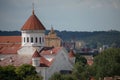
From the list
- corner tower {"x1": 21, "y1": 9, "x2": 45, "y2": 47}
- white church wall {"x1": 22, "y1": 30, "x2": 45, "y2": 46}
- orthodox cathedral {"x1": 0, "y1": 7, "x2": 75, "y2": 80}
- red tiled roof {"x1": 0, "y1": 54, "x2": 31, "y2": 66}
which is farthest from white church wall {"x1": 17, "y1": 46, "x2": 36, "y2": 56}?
red tiled roof {"x1": 0, "y1": 54, "x2": 31, "y2": 66}

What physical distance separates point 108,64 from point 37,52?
9.19m

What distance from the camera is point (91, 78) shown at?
311 feet

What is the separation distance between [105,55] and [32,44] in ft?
30.3

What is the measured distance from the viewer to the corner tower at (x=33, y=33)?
9750 cm

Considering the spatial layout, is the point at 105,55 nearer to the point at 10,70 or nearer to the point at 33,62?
the point at 33,62

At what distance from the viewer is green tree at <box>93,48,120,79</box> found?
9175 cm

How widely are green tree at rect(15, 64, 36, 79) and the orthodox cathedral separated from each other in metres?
4.64

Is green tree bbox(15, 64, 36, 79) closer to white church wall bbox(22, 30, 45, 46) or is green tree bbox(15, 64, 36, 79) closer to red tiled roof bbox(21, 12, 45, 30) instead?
white church wall bbox(22, 30, 45, 46)

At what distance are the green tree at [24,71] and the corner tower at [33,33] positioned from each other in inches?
453

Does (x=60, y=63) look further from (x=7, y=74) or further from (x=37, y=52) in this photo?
(x=7, y=74)

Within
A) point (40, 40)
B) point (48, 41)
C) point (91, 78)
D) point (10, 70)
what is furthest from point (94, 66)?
point (48, 41)

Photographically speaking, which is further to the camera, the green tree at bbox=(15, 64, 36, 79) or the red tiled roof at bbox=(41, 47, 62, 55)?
the red tiled roof at bbox=(41, 47, 62, 55)

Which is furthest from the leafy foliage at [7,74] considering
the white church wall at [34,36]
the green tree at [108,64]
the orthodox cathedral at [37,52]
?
the white church wall at [34,36]

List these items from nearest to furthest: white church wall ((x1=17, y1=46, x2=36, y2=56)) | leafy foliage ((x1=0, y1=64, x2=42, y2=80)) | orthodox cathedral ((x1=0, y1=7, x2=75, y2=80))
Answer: leafy foliage ((x1=0, y1=64, x2=42, y2=80)) < orthodox cathedral ((x1=0, y1=7, x2=75, y2=80)) < white church wall ((x1=17, y1=46, x2=36, y2=56))
